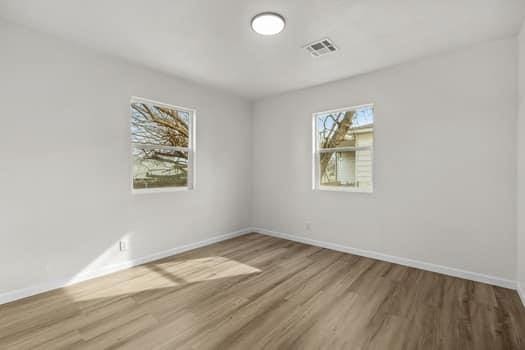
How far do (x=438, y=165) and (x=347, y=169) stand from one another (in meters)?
1.18

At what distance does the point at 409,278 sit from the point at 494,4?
2.78 meters

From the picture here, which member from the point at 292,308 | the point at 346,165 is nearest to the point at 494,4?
the point at 346,165

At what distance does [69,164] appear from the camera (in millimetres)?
2748

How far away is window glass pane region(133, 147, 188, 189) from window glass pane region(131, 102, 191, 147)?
152mm

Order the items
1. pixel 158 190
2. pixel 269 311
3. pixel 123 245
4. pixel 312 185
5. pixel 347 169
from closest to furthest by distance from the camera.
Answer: pixel 269 311
pixel 123 245
pixel 158 190
pixel 347 169
pixel 312 185

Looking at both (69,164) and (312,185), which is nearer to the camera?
(69,164)

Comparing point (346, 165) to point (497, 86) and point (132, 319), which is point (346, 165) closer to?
point (497, 86)

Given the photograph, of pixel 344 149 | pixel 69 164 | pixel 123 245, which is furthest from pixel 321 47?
pixel 123 245

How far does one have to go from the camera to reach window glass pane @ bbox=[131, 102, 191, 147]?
341cm

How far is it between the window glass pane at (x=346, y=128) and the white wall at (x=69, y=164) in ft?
7.45

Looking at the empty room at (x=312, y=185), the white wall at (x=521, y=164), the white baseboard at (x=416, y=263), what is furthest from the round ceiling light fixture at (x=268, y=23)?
the white baseboard at (x=416, y=263)

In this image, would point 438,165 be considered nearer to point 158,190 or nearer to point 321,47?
point 321,47

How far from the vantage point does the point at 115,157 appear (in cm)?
312

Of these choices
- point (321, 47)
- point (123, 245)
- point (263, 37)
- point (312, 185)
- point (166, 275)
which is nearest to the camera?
point (263, 37)
